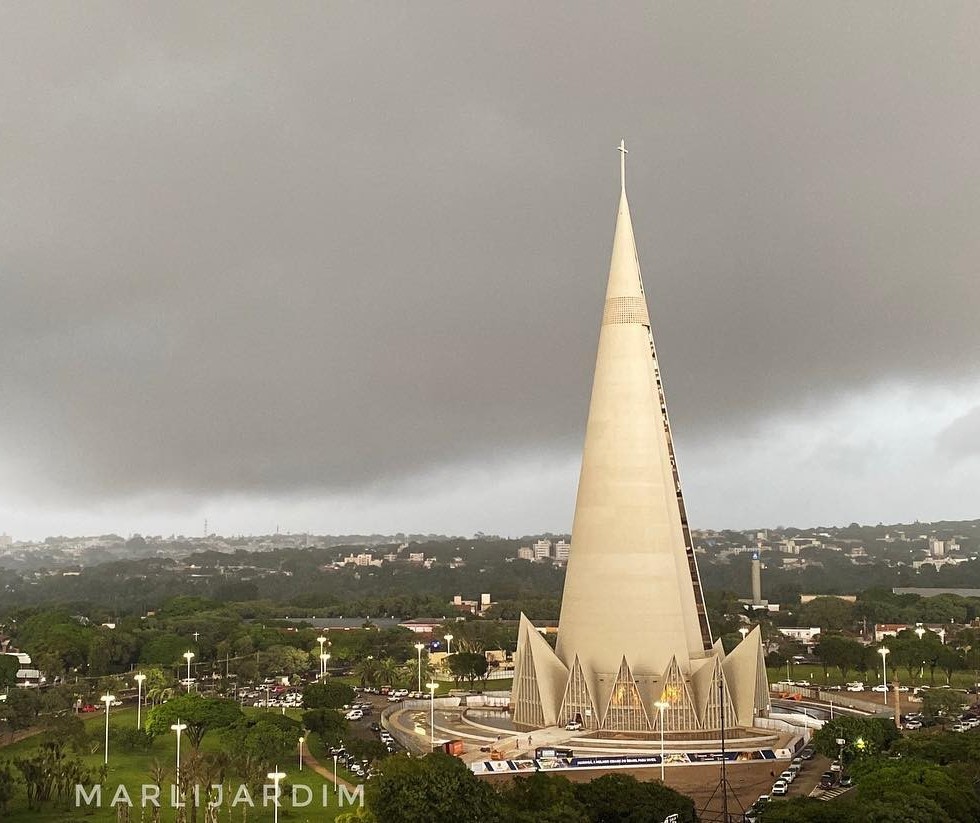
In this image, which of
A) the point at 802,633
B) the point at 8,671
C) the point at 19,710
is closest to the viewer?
the point at 19,710

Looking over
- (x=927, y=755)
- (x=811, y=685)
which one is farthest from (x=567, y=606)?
(x=811, y=685)

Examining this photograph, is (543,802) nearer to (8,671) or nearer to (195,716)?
(195,716)

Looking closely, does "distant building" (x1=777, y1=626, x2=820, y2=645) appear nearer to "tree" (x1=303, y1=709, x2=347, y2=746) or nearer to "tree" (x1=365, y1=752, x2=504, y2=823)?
"tree" (x1=303, y1=709, x2=347, y2=746)

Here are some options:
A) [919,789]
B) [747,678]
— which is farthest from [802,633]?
[919,789]

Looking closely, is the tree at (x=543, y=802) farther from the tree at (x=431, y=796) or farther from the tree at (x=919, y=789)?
the tree at (x=919, y=789)

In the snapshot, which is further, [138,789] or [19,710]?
[19,710]

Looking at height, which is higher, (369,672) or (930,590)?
(369,672)
